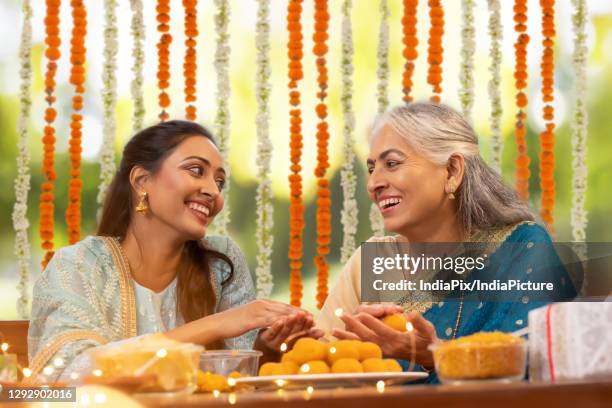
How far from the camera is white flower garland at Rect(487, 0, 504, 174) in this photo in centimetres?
359

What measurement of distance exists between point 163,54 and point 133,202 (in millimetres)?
1097

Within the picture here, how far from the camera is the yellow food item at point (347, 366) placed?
1.39 m

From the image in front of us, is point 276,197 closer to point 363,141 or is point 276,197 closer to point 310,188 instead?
point 310,188

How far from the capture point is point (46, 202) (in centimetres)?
347

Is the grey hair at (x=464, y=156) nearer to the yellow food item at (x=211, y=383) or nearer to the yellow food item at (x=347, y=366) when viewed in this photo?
the yellow food item at (x=347, y=366)

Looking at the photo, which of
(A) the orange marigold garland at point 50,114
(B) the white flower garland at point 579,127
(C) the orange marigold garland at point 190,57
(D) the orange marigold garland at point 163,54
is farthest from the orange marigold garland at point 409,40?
(A) the orange marigold garland at point 50,114

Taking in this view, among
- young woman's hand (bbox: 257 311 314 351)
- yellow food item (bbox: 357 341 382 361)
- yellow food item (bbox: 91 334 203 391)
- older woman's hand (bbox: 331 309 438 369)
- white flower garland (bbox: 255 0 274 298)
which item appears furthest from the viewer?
white flower garland (bbox: 255 0 274 298)

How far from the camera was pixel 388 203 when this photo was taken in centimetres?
240

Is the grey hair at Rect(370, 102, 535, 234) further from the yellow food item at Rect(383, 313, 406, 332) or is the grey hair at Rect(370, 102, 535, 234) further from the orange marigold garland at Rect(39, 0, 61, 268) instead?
the orange marigold garland at Rect(39, 0, 61, 268)

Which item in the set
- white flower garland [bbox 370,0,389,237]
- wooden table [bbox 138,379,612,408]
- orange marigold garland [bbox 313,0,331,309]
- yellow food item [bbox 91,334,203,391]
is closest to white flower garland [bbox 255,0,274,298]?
orange marigold garland [bbox 313,0,331,309]

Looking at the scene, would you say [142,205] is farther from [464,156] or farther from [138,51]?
[138,51]

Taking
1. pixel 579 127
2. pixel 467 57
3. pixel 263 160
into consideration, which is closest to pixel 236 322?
pixel 263 160

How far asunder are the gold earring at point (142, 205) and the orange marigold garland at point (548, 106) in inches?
71.0

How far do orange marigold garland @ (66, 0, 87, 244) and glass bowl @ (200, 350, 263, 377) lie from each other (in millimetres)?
2092
